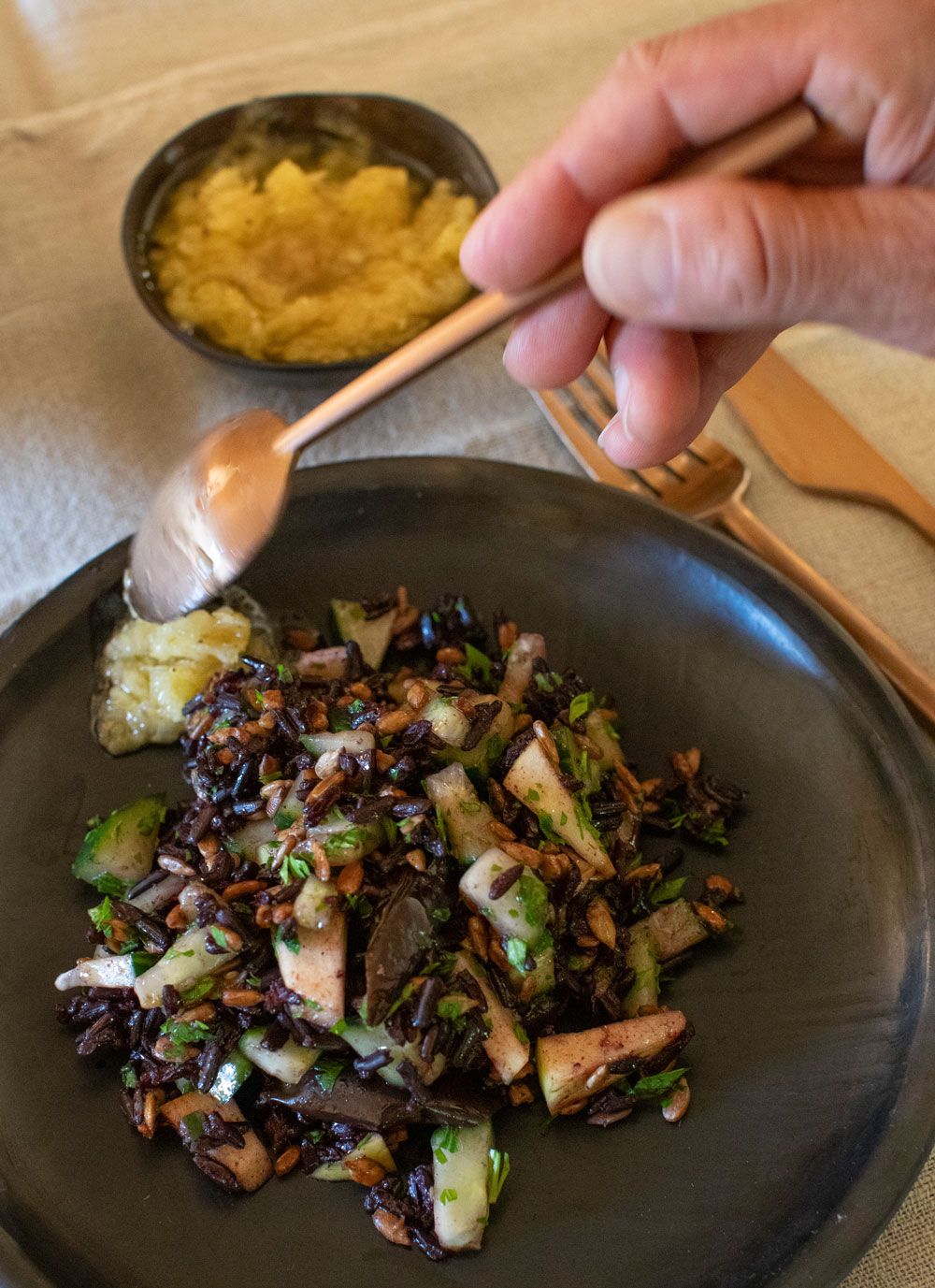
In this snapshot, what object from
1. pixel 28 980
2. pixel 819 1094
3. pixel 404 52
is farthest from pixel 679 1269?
pixel 404 52

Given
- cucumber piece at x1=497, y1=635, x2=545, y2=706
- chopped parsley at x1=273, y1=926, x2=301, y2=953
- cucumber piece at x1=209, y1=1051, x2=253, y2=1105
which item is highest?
chopped parsley at x1=273, y1=926, x2=301, y2=953

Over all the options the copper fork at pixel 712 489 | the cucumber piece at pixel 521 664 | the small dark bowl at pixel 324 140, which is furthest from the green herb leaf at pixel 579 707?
the small dark bowl at pixel 324 140


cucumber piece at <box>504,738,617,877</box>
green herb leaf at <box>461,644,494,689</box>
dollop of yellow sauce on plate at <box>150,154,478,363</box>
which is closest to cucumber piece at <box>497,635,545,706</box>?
green herb leaf at <box>461,644,494,689</box>

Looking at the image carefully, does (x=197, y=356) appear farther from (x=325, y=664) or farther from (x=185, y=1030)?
(x=185, y=1030)

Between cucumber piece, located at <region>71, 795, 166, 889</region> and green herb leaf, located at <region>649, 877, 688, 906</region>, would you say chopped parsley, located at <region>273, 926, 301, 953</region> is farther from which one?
green herb leaf, located at <region>649, 877, 688, 906</region>

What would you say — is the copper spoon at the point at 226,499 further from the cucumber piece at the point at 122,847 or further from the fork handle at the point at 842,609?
the fork handle at the point at 842,609

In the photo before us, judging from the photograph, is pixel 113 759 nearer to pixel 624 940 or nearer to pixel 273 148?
pixel 624 940
